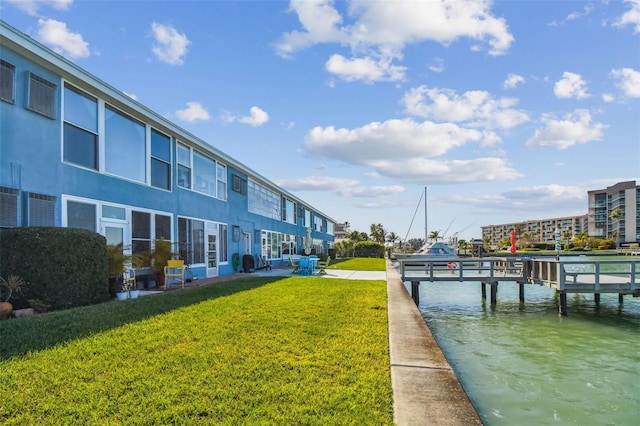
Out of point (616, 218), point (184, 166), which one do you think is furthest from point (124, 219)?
point (616, 218)

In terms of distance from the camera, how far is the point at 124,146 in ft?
37.0

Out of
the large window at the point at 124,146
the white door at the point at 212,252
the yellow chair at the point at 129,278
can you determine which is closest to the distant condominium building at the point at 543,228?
the white door at the point at 212,252

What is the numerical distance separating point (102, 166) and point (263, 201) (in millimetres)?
13959

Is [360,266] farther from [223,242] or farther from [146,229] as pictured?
[146,229]

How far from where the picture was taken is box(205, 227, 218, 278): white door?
52.2 feet

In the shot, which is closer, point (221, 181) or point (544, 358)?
point (544, 358)

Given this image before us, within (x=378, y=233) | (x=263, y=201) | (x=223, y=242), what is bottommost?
(x=378, y=233)

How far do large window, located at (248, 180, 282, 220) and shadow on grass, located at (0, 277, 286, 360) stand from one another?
12589 mm

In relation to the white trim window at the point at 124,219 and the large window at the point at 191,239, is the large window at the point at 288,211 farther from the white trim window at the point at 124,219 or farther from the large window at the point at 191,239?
the white trim window at the point at 124,219

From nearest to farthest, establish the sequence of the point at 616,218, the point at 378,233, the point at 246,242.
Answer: the point at 246,242 < the point at 378,233 < the point at 616,218

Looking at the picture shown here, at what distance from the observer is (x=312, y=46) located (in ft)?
48.9

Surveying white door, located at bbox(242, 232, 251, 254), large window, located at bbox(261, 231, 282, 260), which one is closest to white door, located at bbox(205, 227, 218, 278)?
white door, located at bbox(242, 232, 251, 254)

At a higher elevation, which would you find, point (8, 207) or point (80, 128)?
point (80, 128)

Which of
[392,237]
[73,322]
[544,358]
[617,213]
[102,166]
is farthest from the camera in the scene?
[392,237]
